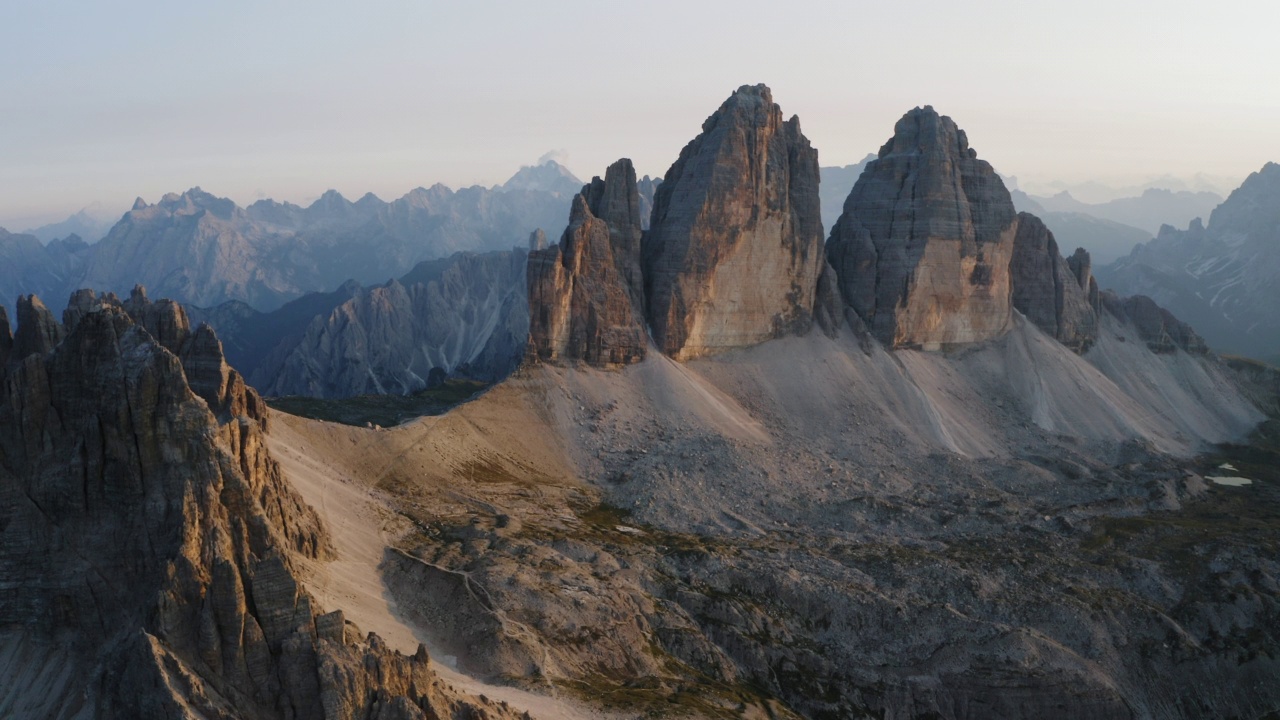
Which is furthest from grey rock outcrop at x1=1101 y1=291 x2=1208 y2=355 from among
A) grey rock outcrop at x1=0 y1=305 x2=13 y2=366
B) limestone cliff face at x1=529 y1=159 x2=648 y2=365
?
grey rock outcrop at x1=0 y1=305 x2=13 y2=366

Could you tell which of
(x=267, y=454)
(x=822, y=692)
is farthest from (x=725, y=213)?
(x=267, y=454)

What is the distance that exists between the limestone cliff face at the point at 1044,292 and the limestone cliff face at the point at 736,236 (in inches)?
1879

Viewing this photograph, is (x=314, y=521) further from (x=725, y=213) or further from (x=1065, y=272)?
(x=1065, y=272)

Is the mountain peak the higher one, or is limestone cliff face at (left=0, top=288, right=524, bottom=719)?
the mountain peak

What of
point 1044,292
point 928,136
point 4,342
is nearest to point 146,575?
point 4,342

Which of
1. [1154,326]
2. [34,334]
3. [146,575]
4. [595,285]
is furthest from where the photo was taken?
[1154,326]

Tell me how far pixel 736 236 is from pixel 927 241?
108 ft

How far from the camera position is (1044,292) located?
154 meters

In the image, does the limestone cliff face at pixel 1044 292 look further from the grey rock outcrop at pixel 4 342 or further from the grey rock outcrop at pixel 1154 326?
the grey rock outcrop at pixel 4 342

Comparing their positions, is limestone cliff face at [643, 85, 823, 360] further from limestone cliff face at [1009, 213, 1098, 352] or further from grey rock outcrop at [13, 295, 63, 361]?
grey rock outcrop at [13, 295, 63, 361]

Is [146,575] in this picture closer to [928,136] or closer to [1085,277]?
[928,136]

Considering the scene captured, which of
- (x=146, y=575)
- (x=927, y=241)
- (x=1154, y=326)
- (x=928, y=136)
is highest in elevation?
(x=928, y=136)

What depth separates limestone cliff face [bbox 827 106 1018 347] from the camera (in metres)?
134

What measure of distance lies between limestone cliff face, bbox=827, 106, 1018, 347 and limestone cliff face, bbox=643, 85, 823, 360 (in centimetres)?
1126
